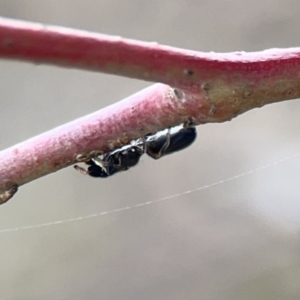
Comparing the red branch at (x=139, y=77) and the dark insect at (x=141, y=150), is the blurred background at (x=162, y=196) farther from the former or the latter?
the red branch at (x=139, y=77)

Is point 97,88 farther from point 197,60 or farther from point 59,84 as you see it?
point 197,60

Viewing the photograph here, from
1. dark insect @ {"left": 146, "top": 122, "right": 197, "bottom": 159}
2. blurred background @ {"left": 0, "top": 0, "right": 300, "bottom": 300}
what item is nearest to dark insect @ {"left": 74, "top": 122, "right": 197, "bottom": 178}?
dark insect @ {"left": 146, "top": 122, "right": 197, "bottom": 159}

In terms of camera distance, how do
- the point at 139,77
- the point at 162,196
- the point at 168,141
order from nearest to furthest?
the point at 139,77 → the point at 168,141 → the point at 162,196

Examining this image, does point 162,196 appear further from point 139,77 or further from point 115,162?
point 139,77

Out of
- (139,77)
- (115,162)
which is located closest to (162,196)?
(115,162)

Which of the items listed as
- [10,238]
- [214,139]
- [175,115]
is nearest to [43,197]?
[10,238]
